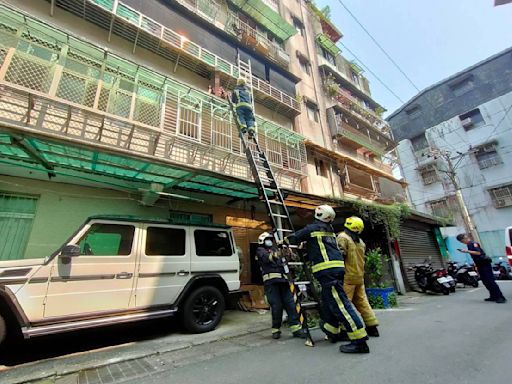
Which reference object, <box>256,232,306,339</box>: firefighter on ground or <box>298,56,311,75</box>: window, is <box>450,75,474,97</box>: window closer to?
<box>298,56,311,75</box>: window

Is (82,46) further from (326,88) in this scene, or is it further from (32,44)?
(326,88)

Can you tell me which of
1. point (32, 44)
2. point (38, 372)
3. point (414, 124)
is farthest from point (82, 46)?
point (414, 124)

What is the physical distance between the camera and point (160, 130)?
5.80 m

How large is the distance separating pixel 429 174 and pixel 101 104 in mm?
27671

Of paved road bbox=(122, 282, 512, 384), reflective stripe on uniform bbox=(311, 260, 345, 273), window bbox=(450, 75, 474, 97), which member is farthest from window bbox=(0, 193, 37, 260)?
window bbox=(450, 75, 474, 97)

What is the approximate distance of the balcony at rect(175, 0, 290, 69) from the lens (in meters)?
11.2

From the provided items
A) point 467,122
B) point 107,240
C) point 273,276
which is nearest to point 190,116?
point 107,240

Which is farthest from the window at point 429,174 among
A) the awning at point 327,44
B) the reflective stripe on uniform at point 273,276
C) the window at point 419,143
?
the reflective stripe on uniform at point 273,276

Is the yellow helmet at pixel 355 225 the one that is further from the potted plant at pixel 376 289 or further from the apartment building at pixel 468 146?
the apartment building at pixel 468 146

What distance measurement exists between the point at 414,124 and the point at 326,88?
15564 mm

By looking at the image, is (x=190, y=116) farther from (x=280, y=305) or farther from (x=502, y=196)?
(x=502, y=196)

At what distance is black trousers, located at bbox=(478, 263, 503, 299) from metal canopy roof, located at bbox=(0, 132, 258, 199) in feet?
22.1

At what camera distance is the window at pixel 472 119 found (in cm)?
2217

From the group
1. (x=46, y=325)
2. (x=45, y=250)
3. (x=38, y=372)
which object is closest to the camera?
(x=38, y=372)
